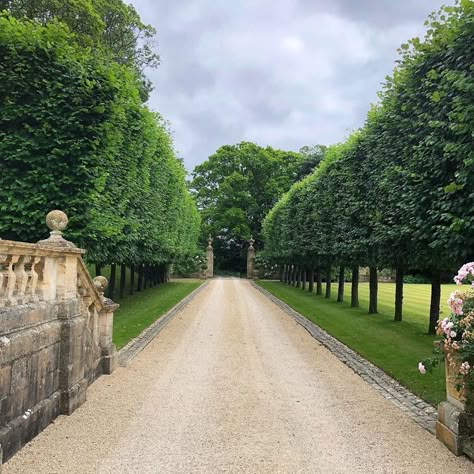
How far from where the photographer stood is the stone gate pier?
16.1 ft

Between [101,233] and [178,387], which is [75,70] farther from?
[178,387]

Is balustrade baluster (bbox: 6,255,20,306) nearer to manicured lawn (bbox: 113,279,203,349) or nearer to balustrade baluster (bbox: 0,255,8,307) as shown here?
balustrade baluster (bbox: 0,255,8,307)

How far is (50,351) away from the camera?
6.05 m

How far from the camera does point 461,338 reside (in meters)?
5.12

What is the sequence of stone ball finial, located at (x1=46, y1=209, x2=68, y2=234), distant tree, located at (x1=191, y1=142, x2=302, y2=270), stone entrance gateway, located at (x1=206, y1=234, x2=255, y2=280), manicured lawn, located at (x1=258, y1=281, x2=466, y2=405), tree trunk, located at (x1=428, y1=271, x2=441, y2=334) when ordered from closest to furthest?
stone ball finial, located at (x1=46, y1=209, x2=68, y2=234) → manicured lawn, located at (x1=258, y1=281, x2=466, y2=405) → tree trunk, located at (x1=428, y1=271, x2=441, y2=334) → stone entrance gateway, located at (x1=206, y1=234, x2=255, y2=280) → distant tree, located at (x1=191, y1=142, x2=302, y2=270)

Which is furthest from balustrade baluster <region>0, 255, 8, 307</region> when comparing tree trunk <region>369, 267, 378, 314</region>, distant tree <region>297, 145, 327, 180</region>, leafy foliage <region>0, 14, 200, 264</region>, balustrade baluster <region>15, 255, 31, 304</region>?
distant tree <region>297, 145, 327, 180</region>

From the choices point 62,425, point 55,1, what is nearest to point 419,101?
point 62,425

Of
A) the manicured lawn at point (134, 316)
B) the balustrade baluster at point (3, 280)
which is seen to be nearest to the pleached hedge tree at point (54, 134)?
the manicured lawn at point (134, 316)

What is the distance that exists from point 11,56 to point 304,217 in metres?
18.0

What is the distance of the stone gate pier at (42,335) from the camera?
4906 mm

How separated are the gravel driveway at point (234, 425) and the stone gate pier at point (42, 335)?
269 mm

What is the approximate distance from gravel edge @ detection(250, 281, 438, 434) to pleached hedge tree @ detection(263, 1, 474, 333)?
8.93 feet

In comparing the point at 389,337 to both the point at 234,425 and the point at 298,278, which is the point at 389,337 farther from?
the point at 298,278

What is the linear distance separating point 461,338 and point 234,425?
10.0ft
